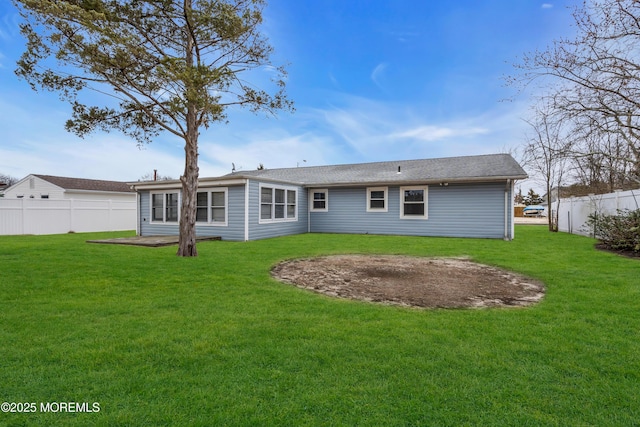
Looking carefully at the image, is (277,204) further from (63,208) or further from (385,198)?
(63,208)

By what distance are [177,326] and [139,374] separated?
0.99 metres

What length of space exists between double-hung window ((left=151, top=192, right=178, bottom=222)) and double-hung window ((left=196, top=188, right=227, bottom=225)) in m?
1.33

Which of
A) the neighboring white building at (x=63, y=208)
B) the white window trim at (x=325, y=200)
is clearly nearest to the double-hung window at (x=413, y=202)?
the white window trim at (x=325, y=200)

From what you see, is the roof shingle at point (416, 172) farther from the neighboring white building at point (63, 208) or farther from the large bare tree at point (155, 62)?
the neighboring white building at point (63, 208)

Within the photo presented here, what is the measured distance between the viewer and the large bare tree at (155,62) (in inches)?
270

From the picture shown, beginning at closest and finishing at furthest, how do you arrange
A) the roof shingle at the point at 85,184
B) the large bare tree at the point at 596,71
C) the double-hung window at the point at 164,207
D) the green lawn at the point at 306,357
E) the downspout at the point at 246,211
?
the green lawn at the point at 306,357
the large bare tree at the point at 596,71
the downspout at the point at 246,211
the double-hung window at the point at 164,207
the roof shingle at the point at 85,184

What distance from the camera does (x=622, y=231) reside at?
9.30m

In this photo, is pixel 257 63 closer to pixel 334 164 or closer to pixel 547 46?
pixel 547 46

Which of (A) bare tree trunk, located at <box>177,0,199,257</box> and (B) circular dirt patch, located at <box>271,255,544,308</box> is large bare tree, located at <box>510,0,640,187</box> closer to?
(B) circular dirt patch, located at <box>271,255,544,308</box>

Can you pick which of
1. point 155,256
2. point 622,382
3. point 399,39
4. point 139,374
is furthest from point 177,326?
point 399,39

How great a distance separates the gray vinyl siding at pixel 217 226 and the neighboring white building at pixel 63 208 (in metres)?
5.58

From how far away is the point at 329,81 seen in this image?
14.8 m

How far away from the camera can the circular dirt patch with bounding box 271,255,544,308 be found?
4547 mm

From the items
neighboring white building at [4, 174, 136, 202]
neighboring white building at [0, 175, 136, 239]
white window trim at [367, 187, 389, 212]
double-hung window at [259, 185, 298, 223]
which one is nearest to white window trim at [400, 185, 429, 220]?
white window trim at [367, 187, 389, 212]
